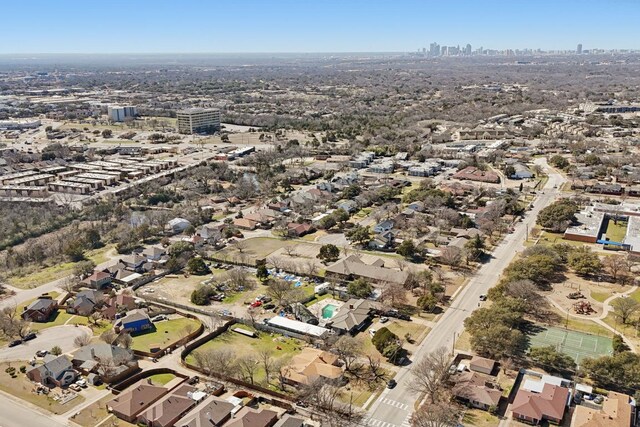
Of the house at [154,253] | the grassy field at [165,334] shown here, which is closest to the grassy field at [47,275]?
the house at [154,253]

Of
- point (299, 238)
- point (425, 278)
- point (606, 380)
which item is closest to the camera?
point (606, 380)

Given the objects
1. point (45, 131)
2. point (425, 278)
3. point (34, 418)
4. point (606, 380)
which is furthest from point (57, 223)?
point (45, 131)

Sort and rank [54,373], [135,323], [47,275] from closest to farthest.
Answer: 1. [54,373]
2. [135,323]
3. [47,275]

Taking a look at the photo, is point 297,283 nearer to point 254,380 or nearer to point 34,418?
point 254,380

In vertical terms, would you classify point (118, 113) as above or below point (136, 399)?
above

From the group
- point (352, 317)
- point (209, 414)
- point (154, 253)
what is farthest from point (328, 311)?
point (154, 253)

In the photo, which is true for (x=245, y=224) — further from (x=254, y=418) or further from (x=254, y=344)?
(x=254, y=418)

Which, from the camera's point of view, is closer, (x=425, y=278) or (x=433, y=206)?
(x=425, y=278)
